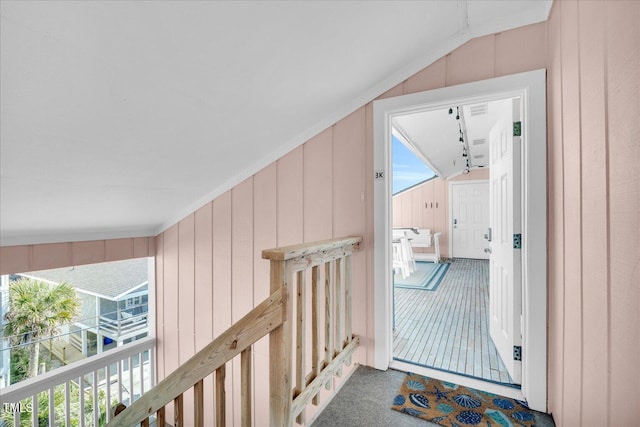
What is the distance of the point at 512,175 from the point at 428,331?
5.73ft

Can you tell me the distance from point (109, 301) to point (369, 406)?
140 inches

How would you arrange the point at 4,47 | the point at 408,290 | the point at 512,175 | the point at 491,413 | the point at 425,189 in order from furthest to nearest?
the point at 425,189 → the point at 408,290 → the point at 512,175 → the point at 491,413 → the point at 4,47

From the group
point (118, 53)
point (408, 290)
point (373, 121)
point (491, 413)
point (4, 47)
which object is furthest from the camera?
point (408, 290)

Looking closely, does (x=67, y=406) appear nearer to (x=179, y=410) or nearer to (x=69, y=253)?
(x=69, y=253)

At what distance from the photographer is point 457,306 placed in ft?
12.2

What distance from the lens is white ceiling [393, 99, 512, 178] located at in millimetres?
3322

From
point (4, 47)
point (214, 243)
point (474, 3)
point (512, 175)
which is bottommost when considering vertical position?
point (214, 243)

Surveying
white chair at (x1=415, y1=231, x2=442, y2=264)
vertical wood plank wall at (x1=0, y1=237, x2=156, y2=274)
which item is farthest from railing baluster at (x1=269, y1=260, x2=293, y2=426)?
white chair at (x1=415, y1=231, x2=442, y2=264)

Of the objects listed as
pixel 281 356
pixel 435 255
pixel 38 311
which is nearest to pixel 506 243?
pixel 281 356

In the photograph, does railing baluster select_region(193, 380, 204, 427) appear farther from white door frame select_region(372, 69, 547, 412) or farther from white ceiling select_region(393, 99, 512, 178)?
white ceiling select_region(393, 99, 512, 178)

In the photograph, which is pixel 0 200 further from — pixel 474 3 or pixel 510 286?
pixel 510 286

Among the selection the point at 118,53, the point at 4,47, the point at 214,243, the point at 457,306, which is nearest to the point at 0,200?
the point at 4,47

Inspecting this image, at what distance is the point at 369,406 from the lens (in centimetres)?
177

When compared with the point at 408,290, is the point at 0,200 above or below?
above
